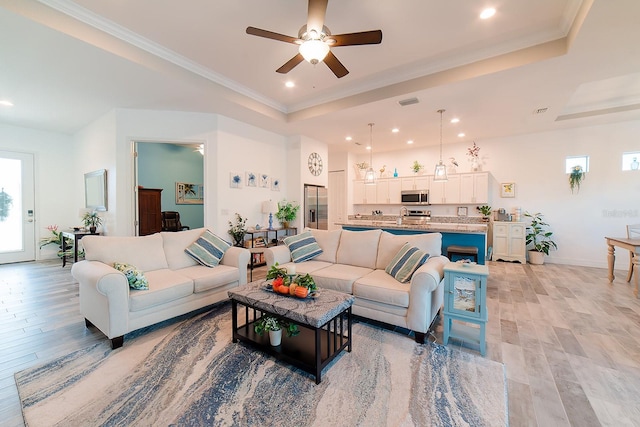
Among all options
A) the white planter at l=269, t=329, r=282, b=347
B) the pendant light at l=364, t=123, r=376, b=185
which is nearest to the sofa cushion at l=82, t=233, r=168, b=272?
the white planter at l=269, t=329, r=282, b=347

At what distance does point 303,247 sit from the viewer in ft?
12.7

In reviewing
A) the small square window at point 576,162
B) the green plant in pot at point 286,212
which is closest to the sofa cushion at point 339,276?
the green plant in pot at point 286,212

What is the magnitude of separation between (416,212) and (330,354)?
603 cm

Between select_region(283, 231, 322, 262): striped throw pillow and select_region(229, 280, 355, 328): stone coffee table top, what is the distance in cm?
128

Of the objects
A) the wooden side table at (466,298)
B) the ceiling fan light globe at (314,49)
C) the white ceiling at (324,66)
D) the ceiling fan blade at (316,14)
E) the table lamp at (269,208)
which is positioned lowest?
the wooden side table at (466,298)

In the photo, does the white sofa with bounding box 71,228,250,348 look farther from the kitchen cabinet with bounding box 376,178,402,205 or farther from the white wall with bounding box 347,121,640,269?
the white wall with bounding box 347,121,640,269

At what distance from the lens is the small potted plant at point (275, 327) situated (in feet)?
7.27

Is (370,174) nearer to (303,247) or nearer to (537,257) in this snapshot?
(303,247)

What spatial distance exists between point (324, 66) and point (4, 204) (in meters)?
→ 7.34

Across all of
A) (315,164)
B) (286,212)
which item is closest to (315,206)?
(286,212)

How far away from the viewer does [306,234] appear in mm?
4074

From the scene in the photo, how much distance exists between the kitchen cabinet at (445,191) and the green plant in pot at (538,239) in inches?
61.0

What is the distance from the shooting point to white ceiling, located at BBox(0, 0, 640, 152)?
2596 millimetres

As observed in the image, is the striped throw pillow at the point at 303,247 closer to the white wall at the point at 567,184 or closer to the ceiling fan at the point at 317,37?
the ceiling fan at the point at 317,37
